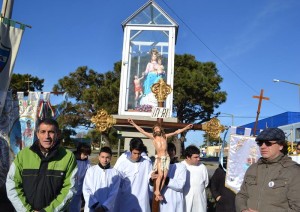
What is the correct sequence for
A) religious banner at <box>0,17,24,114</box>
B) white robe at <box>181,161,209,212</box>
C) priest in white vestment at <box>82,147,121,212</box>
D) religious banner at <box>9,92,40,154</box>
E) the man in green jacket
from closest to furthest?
the man in green jacket
priest in white vestment at <box>82,147,121,212</box>
white robe at <box>181,161,209,212</box>
religious banner at <box>9,92,40,154</box>
religious banner at <box>0,17,24,114</box>

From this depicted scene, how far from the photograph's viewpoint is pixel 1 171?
19.5 feet

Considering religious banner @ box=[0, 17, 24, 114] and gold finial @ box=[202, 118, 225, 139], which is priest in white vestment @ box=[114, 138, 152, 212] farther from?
religious banner @ box=[0, 17, 24, 114]

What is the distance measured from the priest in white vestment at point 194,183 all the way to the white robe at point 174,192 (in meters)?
0.34

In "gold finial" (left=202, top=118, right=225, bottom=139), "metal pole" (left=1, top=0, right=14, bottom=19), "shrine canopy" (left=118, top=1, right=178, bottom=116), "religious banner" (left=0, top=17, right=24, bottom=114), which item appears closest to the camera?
"gold finial" (left=202, top=118, right=225, bottom=139)

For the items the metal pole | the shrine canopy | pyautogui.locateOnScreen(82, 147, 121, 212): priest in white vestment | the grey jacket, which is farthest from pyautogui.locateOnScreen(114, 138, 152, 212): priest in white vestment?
the shrine canopy

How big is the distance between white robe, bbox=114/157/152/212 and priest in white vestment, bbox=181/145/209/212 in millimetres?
716

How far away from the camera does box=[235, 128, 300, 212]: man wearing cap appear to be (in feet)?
9.71

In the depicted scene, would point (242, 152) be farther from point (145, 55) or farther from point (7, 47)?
point (145, 55)

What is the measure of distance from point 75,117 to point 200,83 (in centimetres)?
1055

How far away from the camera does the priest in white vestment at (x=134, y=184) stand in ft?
17.2

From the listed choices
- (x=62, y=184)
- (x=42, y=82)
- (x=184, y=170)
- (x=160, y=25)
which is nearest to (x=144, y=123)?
(x=184, y=170)

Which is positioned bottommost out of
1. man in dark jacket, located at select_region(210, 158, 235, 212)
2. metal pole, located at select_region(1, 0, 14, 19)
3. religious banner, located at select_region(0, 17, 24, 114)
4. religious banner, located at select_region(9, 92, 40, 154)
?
man in dark jacket, located at select_region(210, 158, 235, 212)

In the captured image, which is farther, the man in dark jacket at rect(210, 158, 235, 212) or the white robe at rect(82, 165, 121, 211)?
the man in dark jacket at rect(210, 158, 235, 212)

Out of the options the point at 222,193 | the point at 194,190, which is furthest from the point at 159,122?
the point at 222,193
